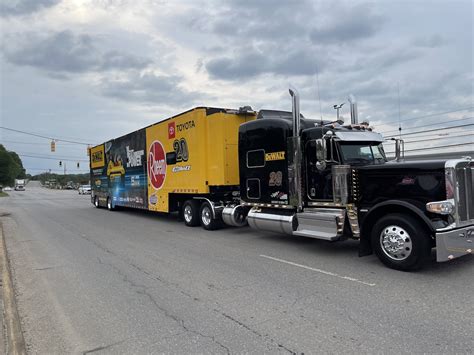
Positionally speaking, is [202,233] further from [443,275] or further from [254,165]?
[443,275]

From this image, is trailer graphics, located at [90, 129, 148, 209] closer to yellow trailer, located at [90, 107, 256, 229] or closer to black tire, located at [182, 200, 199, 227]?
yellow trailer, located at [90, 107, 256, 229]

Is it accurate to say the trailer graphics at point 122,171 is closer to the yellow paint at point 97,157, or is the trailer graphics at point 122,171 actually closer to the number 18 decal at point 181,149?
the yellow paint at point 97,157

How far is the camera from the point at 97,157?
Answer: 23.2m

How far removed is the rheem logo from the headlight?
402 inches

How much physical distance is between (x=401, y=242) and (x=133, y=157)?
43.6ft

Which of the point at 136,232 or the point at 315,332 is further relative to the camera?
the point at 136,232

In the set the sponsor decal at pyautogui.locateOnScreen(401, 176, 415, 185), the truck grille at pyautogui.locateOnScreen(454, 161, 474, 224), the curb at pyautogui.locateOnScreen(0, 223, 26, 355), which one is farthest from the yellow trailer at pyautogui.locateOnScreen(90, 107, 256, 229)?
the truck grille at pyautogui.locateOnScreen(454, 161, 474, 224)

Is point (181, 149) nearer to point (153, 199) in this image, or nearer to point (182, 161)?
point (182, 161)

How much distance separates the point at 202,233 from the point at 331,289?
6.40m

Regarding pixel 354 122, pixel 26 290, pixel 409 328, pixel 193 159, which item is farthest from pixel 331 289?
pixel 193 159

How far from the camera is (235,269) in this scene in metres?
Answer: 7.05

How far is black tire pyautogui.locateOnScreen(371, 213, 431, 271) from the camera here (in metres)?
6.22

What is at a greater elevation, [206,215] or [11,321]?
[206,215]

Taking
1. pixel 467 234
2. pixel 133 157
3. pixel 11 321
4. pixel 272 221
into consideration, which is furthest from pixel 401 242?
pixel 133 157
